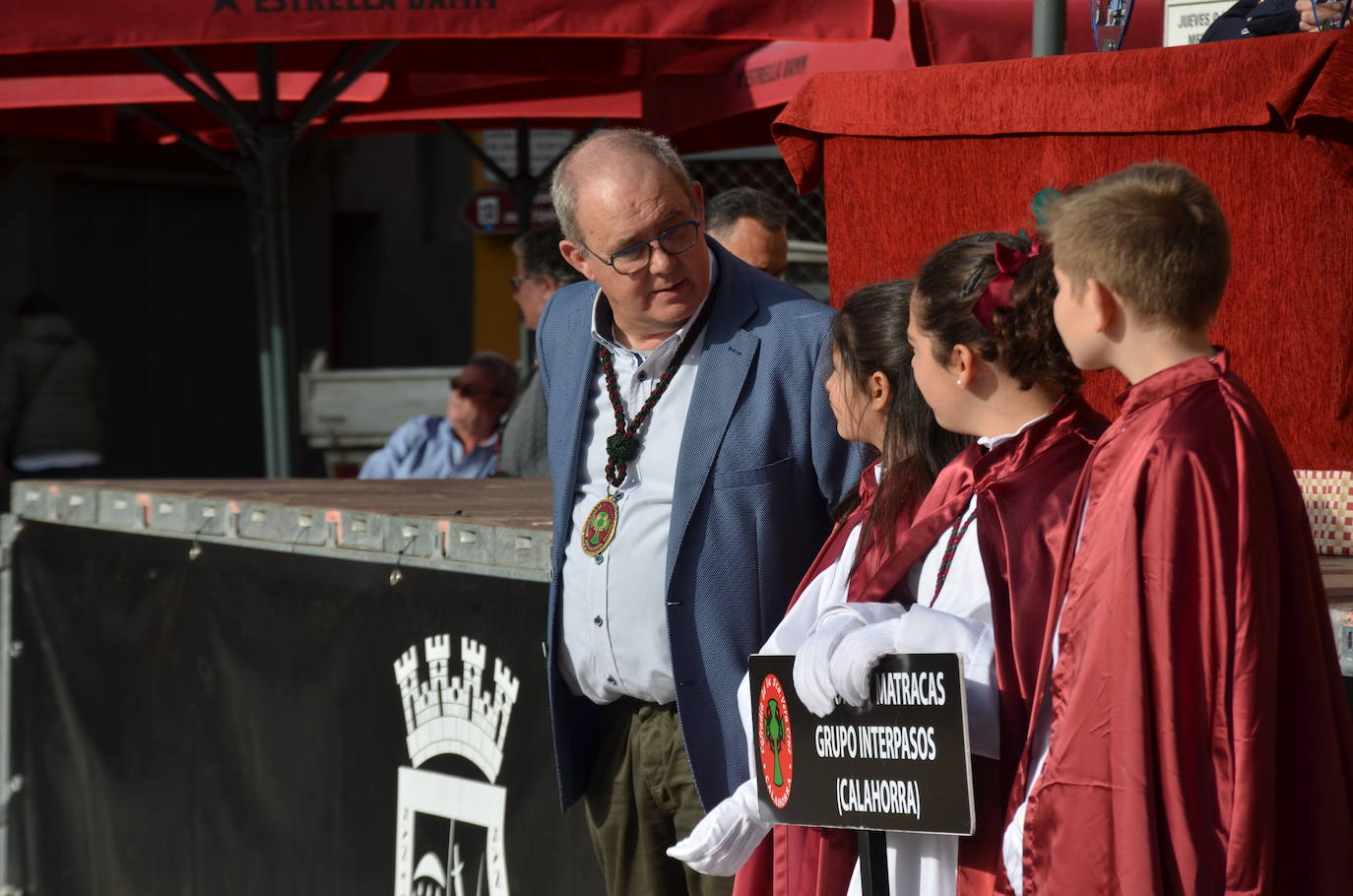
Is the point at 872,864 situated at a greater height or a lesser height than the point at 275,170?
lesser

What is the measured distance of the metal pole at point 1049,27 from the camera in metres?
3.31

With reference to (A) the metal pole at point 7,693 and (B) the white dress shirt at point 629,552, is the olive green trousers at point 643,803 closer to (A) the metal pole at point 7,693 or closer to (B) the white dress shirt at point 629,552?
(B) the white dress shirt at point 629,552

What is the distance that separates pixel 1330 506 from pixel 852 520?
2.73 ft

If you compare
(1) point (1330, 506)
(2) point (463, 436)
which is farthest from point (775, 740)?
(2) point (463, 436)

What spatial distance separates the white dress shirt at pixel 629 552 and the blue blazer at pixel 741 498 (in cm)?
5

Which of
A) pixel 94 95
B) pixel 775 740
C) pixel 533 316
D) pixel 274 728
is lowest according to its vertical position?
pixel 274 728

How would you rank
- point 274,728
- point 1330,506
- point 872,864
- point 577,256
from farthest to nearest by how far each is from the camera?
1. point 274,728
2. point 577,256
3. point 1330,506
4. point 872,864

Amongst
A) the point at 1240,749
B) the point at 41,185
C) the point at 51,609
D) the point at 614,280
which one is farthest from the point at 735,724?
the point at 41,185

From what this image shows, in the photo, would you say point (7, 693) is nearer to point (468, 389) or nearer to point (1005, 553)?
point (468, 389)

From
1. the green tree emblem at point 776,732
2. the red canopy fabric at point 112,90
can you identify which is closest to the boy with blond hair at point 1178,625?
the green tree emblem at point 776,732

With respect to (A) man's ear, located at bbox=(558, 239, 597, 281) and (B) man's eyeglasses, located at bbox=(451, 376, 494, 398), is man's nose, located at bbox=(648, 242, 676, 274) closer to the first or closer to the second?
(A) man's ear, located at bbox=(558, 239, 597, 281)

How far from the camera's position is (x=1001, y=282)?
6.36 feet

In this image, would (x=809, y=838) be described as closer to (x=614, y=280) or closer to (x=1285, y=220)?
(x=614, y=280)

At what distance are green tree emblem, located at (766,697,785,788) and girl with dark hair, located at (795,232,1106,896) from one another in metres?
0.10
